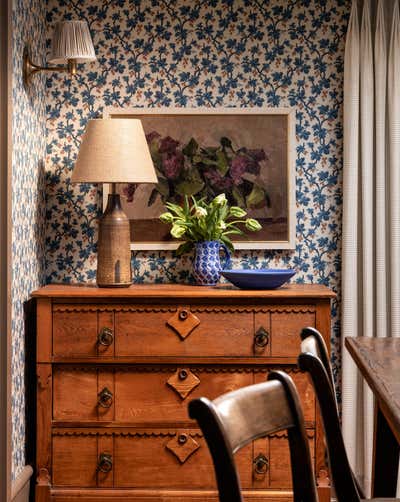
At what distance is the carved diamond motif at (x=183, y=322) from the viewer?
3.46 m

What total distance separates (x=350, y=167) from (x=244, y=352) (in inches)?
41.2

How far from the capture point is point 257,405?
1.42 metres

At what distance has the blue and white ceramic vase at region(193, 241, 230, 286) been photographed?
3.71m

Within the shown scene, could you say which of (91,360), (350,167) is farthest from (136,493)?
(350,167)

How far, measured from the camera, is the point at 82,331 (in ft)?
11.4

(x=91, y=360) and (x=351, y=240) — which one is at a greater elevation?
(x=351, y=240)

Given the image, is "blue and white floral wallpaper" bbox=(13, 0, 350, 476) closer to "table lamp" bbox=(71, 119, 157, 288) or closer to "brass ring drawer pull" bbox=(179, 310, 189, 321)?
"table lamp" bbox=(71, 119, 157, 288)

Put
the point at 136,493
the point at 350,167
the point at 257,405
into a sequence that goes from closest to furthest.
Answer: the point at 257,405
the point at 136,493
the point at 350,167

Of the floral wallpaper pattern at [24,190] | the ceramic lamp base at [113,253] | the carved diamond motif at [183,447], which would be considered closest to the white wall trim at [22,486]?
the floral wallpaper pattern at [24,190]

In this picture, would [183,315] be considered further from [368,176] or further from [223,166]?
[368,176]

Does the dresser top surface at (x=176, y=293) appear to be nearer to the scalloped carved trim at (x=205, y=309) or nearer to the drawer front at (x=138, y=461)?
the scalloped carved trim at (x=205, y=309)

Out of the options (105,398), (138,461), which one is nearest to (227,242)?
(105,398)

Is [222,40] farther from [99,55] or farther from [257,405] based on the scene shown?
[257,405]

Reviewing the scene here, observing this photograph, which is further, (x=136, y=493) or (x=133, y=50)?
(x=133, y=50)
